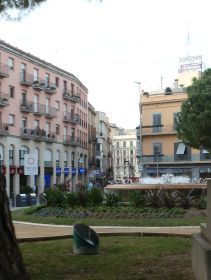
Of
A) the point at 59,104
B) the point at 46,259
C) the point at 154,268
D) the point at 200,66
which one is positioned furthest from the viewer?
the point at 200,66

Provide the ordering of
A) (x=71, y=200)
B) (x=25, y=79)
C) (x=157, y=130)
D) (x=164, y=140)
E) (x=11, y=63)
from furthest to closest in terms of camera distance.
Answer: (x=157, y=130) → (x=164, y=140) → (x=25, y=79) → (x=11, y=63) → (x=71, y=200)

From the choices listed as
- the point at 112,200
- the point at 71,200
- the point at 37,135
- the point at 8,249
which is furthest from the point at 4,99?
the point at 8,249

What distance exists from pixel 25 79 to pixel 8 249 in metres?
55.3

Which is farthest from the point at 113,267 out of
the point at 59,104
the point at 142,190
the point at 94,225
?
the point at 59,104

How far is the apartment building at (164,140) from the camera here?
205 feet

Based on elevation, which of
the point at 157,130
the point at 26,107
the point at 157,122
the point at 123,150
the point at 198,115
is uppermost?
the point at 26,107

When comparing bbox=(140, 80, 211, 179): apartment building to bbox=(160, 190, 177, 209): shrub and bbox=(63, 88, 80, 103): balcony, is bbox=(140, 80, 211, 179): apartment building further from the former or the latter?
bbox=(160, 190, 177, 209): shrub

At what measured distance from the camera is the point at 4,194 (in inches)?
179

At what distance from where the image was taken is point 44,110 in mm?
63500

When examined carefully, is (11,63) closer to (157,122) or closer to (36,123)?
(36,123)

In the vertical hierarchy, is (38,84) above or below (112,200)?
above

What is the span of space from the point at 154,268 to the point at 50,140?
5757cm

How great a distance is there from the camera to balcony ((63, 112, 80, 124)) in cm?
7077

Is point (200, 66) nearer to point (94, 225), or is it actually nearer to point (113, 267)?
point (94, 225)
